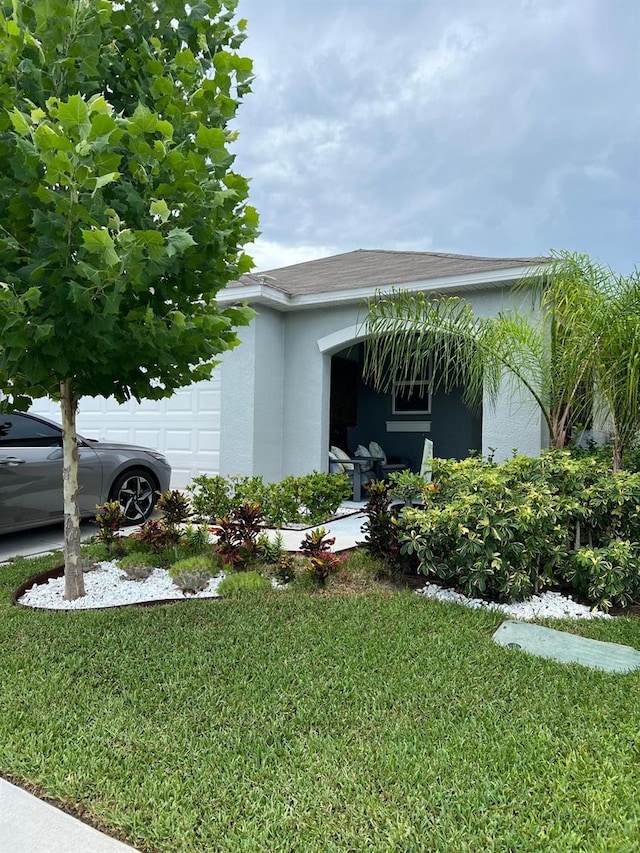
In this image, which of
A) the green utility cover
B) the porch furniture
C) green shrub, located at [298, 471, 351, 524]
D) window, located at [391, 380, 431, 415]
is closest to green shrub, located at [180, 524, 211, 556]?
green shrub, located at [298, 471, 351, 524]

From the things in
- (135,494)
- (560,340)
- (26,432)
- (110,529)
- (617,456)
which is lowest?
(110,529)

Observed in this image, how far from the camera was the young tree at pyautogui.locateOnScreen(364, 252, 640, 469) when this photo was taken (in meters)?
4.88

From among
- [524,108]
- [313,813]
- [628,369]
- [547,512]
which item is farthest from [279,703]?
[524,108]

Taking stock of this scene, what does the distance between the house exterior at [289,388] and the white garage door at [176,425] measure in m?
0.02

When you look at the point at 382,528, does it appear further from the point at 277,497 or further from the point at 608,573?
the point at 277,497

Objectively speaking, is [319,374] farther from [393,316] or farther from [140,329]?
[140,329]

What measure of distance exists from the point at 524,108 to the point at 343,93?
2979 mm

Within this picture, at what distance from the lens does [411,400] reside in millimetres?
11984

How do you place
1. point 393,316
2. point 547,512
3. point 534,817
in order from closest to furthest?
point 534,817 → point 547,512 → point 393,316

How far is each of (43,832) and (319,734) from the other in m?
1.05

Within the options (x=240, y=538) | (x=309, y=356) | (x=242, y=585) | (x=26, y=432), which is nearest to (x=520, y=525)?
(x=242, y=585)

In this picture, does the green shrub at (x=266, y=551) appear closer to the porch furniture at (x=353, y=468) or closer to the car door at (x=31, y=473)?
the car door at (x=31, y=473)

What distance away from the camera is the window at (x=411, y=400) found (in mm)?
11781

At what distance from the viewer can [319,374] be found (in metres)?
8.86
